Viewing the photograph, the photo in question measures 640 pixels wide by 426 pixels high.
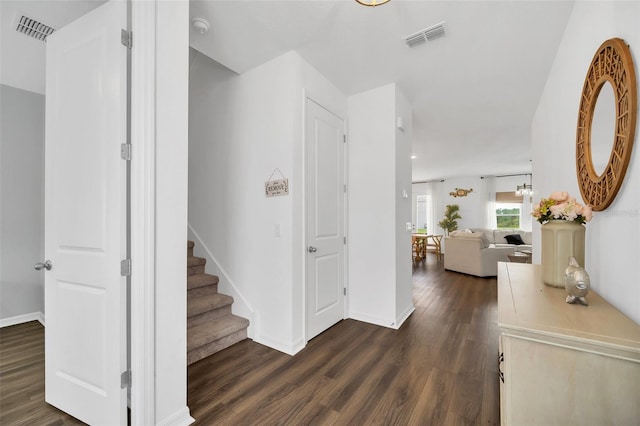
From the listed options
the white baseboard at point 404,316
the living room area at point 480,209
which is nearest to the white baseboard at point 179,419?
the white baseboard at point 404,316

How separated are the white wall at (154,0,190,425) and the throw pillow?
8538 millimetres

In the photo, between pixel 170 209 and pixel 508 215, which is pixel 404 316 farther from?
pixel 508 215

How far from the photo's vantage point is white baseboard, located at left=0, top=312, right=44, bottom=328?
295cm

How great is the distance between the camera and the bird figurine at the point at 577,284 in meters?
1.08

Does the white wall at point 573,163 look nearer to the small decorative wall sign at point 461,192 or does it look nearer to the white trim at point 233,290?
the white trim at point 233,290

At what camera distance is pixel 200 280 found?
2822 millimetres

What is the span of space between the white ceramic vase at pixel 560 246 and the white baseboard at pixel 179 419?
84.4 inches

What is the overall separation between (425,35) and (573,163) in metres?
1.45

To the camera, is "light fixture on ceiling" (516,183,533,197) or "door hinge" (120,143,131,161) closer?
"door hinge" (120,143,131,161)

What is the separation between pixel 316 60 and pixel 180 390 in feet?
9.17

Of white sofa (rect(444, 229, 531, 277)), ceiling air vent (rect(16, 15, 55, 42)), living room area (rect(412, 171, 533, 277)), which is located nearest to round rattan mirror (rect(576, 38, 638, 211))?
ceiling air vent (rect(16, 15, 55, 42))

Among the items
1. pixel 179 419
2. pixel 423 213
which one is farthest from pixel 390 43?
pixel 423 213

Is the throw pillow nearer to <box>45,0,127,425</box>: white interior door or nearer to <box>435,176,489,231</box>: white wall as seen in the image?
<box>435,176,489,231</box>: white wall

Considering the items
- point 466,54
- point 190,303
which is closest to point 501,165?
point 466,54
